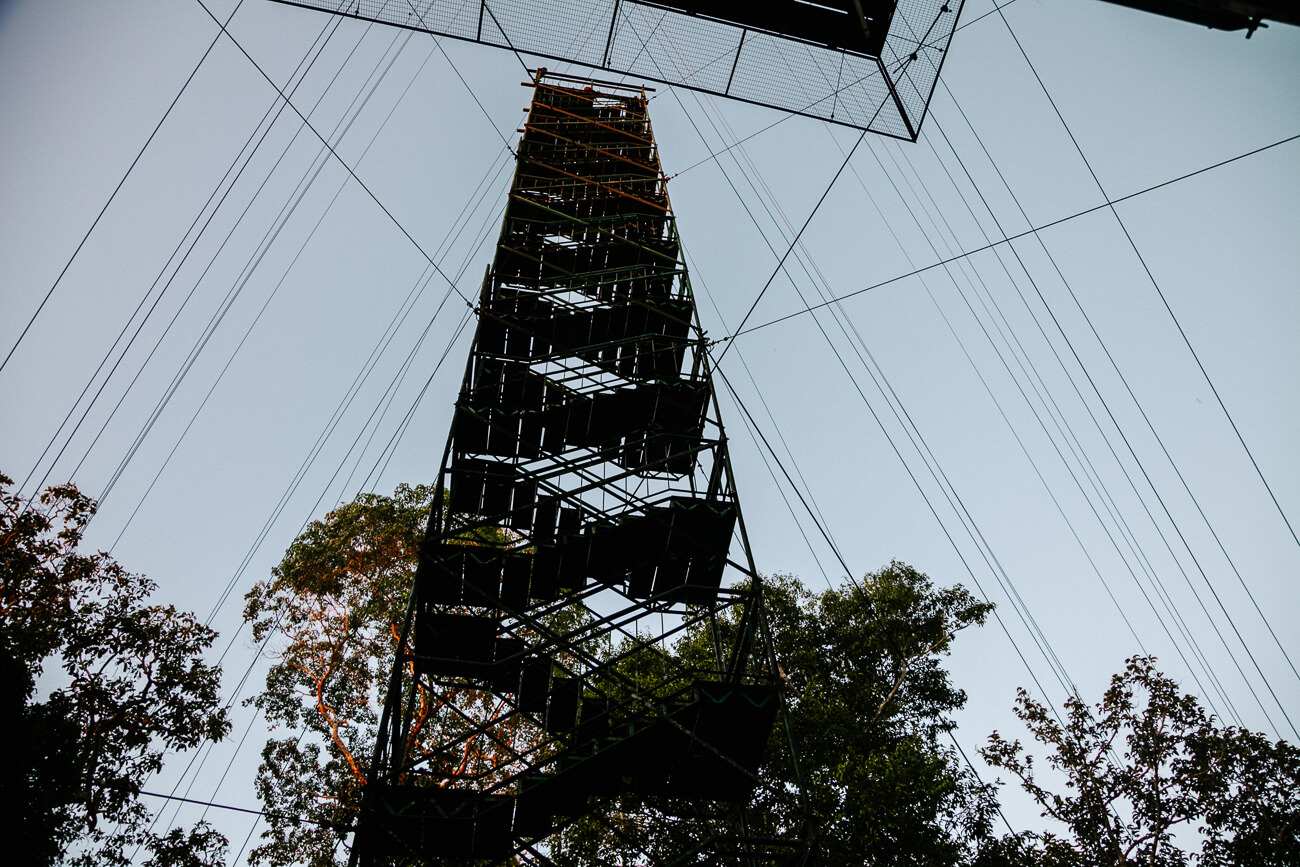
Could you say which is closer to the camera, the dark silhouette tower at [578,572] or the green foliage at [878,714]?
the dark silhouette tower at [578,572]

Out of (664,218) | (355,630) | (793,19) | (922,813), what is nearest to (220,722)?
(355,630)

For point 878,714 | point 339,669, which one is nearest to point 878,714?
point 878,714

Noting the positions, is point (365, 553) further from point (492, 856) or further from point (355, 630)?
point (492, 856)

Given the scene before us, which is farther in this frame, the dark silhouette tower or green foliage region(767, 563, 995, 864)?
green foliage region(767, 563, 995, 864)

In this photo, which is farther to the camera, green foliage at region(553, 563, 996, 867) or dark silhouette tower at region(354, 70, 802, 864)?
green foliage at region(553, 563, 996, 867)

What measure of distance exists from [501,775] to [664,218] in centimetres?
914

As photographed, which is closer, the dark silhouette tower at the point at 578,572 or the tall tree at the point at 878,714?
the dark silhouette tower at the point at 578,572

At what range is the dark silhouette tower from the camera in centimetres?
656

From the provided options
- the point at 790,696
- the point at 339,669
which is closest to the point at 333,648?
the point at 339,669

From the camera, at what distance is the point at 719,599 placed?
7.98 metres

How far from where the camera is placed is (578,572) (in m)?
7.84

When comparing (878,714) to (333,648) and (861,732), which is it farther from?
(333,648)

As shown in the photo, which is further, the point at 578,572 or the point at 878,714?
the point at 878,714

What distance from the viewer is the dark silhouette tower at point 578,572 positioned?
6.56 metres
